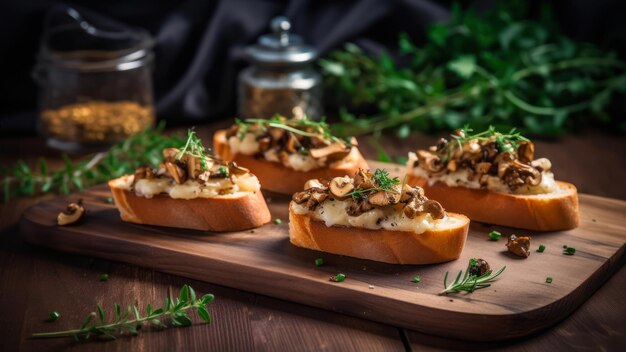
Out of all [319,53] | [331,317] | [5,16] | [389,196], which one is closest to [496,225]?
[389,196]

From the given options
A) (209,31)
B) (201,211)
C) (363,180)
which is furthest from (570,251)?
(209,31)

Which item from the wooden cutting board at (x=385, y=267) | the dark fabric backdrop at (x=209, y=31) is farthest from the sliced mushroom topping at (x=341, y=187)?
the dark fabric backdrop at (x=209, y=31)

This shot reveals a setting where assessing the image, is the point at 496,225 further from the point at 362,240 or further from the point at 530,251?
the point at 362,240

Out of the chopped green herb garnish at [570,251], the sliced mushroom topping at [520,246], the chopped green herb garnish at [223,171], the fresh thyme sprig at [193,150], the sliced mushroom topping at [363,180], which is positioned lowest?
the chopped green herb garnish at [570,251]

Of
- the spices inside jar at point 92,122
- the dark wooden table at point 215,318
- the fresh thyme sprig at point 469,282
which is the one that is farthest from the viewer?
the spices inside jar at point 92,122

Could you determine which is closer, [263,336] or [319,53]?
[263,336]

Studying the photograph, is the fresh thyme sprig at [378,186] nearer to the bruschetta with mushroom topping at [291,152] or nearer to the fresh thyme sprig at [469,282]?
the fresh thyme sprig at [469,282]
